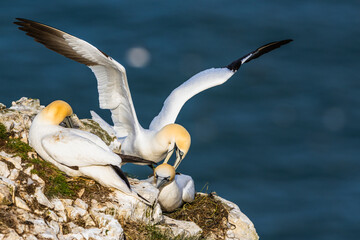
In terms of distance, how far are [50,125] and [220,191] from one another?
30.3 feet

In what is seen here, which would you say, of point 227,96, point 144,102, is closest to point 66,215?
point 144,102

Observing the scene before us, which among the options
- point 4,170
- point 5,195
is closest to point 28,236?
point 5,195

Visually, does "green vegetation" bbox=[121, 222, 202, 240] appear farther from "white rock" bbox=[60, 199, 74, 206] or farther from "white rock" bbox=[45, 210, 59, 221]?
"white rock" bbox=[45, 210, 59, 221]

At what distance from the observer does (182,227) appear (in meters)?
7.12

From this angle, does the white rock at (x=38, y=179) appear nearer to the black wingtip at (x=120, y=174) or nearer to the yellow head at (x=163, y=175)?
the black wingtip at (x=120, y=174)

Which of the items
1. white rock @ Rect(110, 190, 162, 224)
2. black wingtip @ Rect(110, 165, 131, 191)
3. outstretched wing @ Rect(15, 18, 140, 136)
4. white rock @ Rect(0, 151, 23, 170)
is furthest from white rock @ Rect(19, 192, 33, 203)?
outstretched wing @ Rect(15, 18, 140, 136)

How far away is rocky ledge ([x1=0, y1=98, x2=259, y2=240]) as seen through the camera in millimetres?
5980

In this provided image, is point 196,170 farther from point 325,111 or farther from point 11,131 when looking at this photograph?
point 11,131

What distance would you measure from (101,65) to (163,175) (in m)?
1.75

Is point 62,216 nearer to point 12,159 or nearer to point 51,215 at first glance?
point 51,215

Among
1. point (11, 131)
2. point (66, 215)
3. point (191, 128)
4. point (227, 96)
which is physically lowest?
point (66, 215)

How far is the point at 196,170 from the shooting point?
1633 centimetres

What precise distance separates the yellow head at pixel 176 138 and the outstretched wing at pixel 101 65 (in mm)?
609

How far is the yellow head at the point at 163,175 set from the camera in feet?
25.5
